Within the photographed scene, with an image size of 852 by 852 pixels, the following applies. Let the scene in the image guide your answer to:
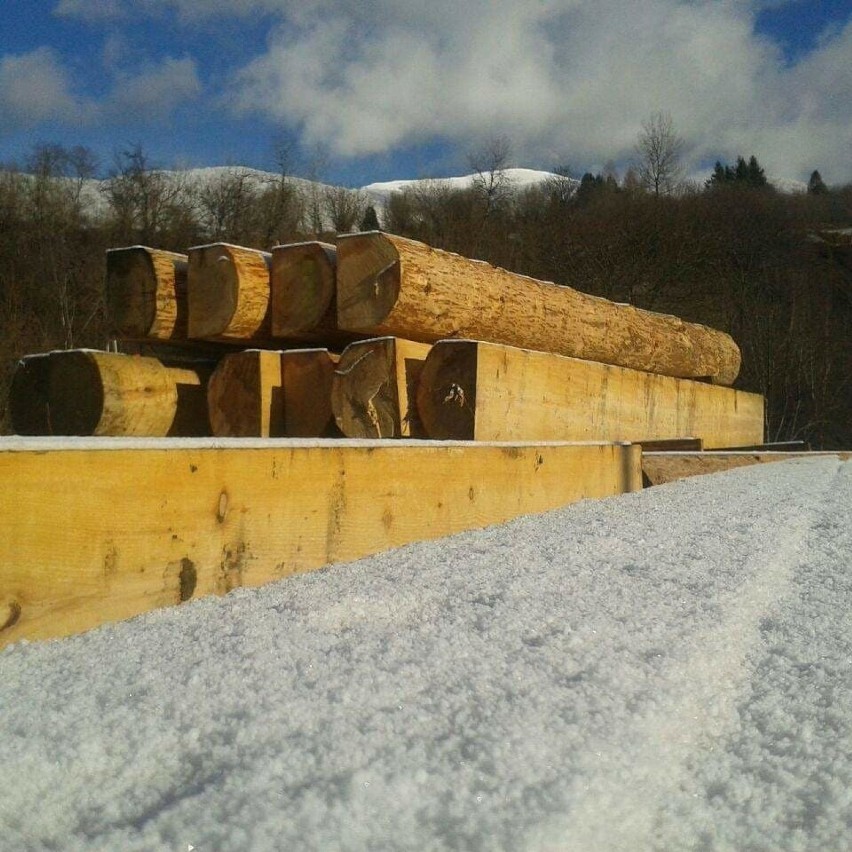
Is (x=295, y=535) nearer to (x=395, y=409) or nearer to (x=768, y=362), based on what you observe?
(x=395, y=409)

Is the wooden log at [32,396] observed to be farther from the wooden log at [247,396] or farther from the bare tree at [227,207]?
the bare tree at [227,207]

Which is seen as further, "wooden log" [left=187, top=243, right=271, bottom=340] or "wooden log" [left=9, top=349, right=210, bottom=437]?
"wooden log" [left=187, top=243, right=271, bottom=340]

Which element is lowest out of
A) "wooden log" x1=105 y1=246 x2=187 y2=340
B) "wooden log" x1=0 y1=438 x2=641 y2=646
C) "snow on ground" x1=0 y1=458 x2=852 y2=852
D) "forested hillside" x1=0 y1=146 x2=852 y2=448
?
"snow on ground" x1=0 y1=458 x2=852 y2=852

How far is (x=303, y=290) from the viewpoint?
2857 mm

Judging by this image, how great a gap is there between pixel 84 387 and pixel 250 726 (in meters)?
2.04

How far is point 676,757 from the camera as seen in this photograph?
810mm

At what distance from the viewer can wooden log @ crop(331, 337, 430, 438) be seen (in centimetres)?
267

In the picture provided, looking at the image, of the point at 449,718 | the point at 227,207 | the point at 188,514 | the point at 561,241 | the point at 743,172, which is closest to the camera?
the point at 449,718

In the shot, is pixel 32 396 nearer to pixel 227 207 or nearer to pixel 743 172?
pixel 227 207

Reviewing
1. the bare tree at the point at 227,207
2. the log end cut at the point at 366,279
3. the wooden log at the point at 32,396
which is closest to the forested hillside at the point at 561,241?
the bare tree at the point at 227,207

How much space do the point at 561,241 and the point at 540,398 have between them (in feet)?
42.6

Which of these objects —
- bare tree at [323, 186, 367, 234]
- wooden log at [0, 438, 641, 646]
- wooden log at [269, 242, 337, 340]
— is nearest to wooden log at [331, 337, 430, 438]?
wooden log at [269, 242, 337, 340]

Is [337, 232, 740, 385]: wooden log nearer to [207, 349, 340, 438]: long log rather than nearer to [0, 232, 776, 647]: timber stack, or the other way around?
[0, 232, 776, 647]: timber stack

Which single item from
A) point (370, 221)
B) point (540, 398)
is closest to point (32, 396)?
point (540, 398)
